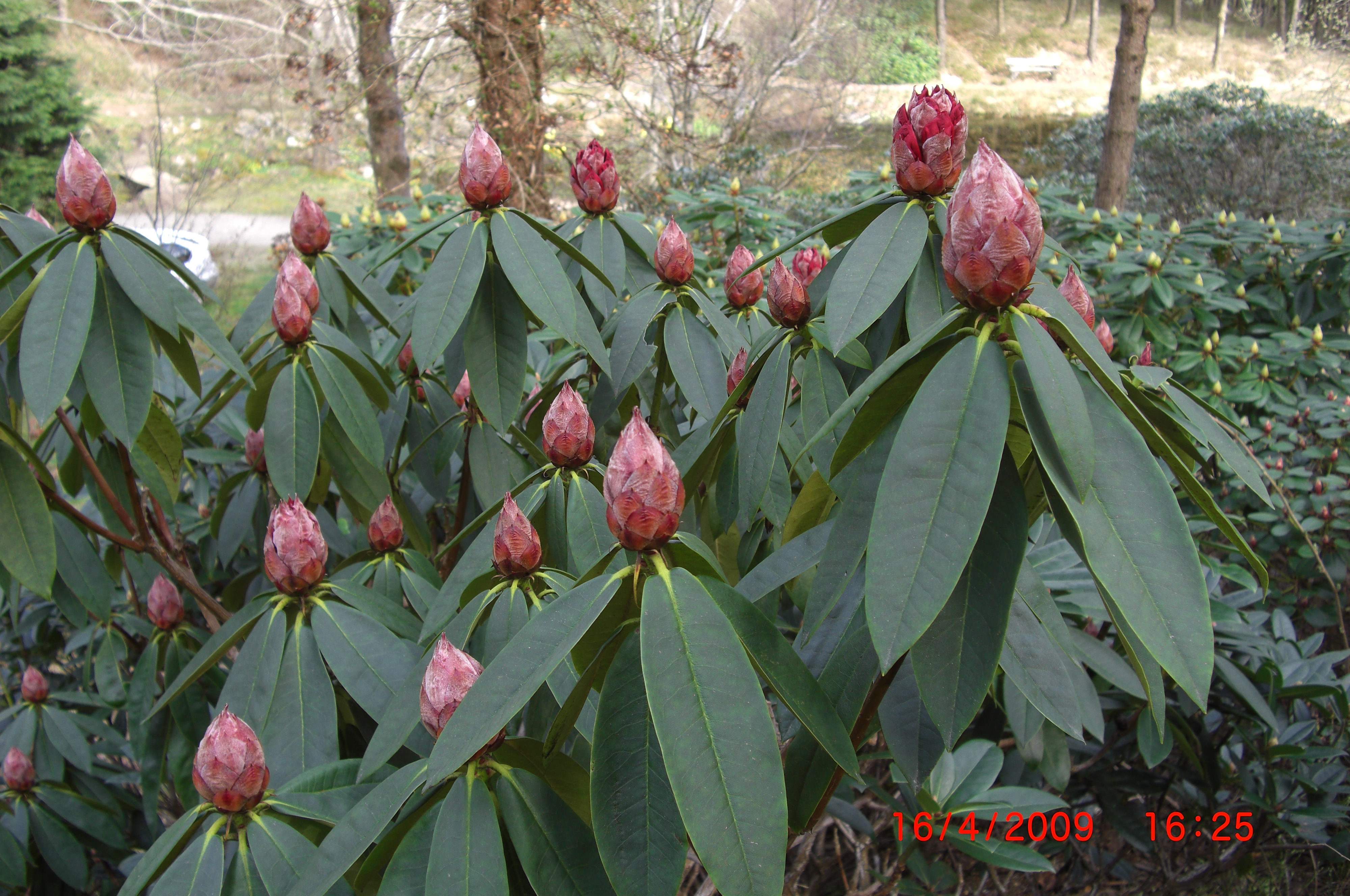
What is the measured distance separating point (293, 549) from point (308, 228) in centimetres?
72

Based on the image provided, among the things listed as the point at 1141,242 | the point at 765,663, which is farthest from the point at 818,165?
the point at 765,663

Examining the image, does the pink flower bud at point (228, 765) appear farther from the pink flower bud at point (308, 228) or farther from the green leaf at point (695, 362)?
the pink flower bud at point (308, 228)

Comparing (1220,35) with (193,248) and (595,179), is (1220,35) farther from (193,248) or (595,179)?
(595,179)

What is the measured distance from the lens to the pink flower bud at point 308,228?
142 centimetres

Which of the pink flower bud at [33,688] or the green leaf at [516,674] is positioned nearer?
the green leaf at [516,674]

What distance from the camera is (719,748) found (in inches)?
20.5

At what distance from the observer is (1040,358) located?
21.2 inches

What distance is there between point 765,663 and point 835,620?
21 centimetres

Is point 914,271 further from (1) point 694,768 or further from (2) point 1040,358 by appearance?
(1) point 694,768

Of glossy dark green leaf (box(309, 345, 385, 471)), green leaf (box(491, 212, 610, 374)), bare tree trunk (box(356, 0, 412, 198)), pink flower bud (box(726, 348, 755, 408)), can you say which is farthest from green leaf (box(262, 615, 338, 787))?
bare tree trunk (box(356, 0, 412, 198))

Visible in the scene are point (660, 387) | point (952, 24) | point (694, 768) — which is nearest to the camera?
point (694, 768)

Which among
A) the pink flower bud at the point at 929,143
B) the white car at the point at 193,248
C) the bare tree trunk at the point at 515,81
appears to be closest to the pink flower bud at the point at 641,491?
the pink flower bud at the point at 929,143

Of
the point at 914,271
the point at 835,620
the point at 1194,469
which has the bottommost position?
the point at 835,620

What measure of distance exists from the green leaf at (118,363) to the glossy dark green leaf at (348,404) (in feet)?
0.52
